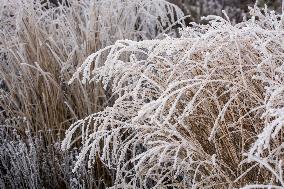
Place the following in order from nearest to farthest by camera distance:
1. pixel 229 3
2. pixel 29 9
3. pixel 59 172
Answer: pixel 59 172 < pixel 29 9 < pixel 229 3

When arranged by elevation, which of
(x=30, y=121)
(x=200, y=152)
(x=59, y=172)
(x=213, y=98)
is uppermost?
(x=213, y=98)

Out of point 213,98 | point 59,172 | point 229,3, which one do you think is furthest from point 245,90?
point 229,3

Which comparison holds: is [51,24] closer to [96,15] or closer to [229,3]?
[96,15]

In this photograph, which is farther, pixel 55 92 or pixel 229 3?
pixel 229 3

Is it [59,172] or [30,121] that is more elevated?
[30,121]

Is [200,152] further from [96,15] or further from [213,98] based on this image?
[96,15]

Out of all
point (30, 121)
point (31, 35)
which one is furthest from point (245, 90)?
point (31, 35)

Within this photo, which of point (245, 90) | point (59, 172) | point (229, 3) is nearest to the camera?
point (245, 90)
